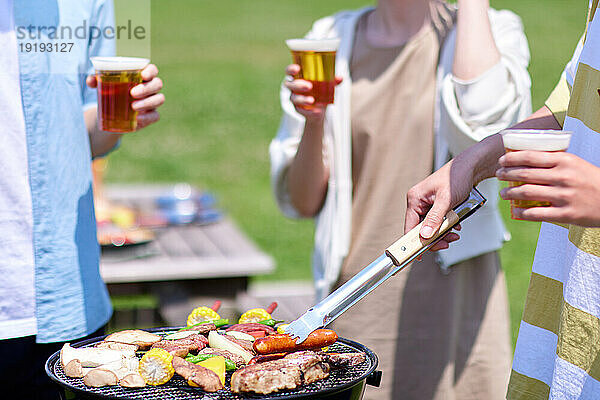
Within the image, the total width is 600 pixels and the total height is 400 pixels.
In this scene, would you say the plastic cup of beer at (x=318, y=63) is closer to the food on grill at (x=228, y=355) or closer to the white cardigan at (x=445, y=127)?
the white cardigan at (x=445, y=127)

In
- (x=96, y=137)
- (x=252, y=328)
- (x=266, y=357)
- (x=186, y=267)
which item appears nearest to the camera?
(x=266, y=357)

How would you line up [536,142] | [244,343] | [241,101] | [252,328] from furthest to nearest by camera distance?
[241,101], [252,328], [244,343], [536,142]

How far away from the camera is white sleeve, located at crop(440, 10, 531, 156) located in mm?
2482

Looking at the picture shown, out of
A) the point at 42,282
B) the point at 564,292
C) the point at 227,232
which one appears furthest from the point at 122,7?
the point at 227,232

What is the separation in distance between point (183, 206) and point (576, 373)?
12.0 feet

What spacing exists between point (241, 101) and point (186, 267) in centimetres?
724

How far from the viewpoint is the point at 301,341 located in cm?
182

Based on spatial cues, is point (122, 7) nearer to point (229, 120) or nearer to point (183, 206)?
point (183, 206)

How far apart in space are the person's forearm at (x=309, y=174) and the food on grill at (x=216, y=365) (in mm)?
1100

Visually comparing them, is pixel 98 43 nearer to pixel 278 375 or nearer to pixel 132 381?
pixel 132 381

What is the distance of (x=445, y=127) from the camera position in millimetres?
2580

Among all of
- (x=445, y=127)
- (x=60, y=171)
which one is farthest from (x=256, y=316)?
(x=445, y=127)

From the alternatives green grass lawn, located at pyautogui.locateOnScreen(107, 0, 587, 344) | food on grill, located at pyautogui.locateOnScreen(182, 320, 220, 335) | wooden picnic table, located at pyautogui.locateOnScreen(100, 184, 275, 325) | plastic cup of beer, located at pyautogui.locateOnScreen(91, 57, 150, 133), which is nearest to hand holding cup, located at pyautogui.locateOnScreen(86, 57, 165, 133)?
plastic cup of beer, located at pyautogui.locateOnScreen(91, 57, 150, 133)

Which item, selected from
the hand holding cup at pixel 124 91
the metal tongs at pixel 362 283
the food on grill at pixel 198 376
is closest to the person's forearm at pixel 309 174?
the hand holding cup at pixel 124 91
